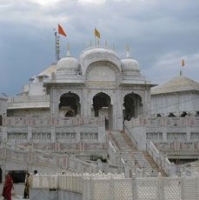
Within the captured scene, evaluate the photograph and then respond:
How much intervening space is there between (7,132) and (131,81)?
14.5 m

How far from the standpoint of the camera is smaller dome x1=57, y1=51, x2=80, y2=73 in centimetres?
5431

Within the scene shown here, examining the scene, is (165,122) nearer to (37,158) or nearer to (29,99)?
(37,158)

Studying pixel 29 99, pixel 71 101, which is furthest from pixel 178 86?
pixel 29 99

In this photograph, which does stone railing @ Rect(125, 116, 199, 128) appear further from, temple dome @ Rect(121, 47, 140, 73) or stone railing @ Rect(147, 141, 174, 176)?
temple dome @ Rect(121, 47, 140, 73)

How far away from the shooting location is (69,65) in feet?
180

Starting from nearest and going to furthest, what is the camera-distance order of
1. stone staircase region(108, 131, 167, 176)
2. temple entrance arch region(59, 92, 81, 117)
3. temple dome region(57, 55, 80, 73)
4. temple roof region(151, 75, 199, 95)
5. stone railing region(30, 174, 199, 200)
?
stone railing region(30, 174, 199, 200) → stone staircase region(108, 131, 167, 176) → temple dome region(57, 55, 80, 73) → temple entrance arch region(59, 92, 81, 117) → temple roof region(151, 75, 199, 95)

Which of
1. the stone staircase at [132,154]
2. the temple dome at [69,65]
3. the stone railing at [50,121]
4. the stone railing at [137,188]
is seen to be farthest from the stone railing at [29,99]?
the stone railing at [137,188]

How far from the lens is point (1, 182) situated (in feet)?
129

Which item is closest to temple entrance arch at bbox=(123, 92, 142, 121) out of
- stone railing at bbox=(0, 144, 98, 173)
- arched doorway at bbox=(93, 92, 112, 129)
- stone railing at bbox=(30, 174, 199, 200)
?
arched doorway at bbox=(93, 92, 112, 129)

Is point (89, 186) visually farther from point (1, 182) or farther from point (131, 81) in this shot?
point (131, 81)

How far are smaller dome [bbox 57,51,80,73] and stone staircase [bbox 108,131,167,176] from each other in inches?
343

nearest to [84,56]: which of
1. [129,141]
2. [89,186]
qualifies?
[129,141]

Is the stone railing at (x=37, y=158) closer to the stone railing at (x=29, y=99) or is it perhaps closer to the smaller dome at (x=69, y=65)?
the smaller dome at (x=69, y=65)

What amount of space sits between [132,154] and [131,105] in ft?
50.2
